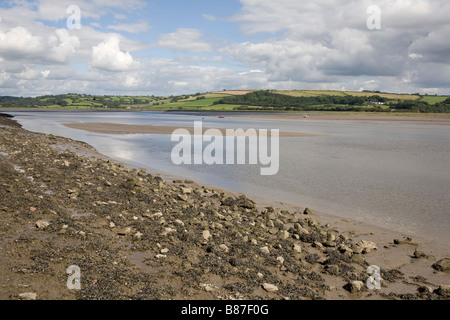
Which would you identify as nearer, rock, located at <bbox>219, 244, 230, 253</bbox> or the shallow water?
rock, located at <bbox>219, 244, 230, 253</bbox>

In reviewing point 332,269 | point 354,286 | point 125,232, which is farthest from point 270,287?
point 125,232

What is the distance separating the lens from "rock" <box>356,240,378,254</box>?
13.2 m

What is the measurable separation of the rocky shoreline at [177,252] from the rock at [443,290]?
0.03 m

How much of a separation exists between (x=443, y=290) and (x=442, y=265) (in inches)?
86.4

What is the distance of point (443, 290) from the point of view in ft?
32.5

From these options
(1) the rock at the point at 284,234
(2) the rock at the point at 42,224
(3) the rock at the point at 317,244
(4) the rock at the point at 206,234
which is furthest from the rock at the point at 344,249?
(2) the rock at the point at 42,224

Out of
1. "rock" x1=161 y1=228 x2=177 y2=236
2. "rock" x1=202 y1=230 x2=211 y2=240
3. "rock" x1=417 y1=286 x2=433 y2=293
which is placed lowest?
"rock" x1=417 y1=286 x2=433 y2=293

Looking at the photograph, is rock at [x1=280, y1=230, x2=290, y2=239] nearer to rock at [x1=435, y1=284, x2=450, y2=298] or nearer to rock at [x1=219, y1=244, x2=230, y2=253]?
rock at [x1=219, y1=244, x2=230, y2=253]

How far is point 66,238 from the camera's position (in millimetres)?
11375

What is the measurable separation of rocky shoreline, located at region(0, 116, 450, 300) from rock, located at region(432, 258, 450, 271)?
0.11ft

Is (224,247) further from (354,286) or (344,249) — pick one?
(344,249)

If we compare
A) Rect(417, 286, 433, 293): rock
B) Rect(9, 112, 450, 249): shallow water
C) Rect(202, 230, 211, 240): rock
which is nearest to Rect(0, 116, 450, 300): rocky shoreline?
Rect(417, 286, 433, 293): rock
